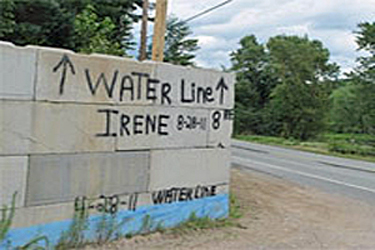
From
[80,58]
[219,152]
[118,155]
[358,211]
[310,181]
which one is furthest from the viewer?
[310,181]

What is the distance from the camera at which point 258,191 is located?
9750 millimetres

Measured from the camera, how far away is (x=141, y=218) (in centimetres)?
569

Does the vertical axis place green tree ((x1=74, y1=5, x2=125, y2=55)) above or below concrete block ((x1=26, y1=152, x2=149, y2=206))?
above

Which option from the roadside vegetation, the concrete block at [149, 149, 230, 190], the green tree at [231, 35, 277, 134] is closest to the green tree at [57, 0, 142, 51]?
the concrete block at [149, 149, 230, 190]

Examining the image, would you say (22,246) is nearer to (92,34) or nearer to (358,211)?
(358,211)

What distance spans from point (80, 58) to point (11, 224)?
1.80m

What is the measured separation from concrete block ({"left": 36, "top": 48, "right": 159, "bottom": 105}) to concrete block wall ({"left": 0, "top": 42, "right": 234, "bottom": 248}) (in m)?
0.01

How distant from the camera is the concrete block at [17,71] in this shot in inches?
175

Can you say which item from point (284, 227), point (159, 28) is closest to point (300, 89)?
point (159, 28)

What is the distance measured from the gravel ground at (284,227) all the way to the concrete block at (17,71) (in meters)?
1.78

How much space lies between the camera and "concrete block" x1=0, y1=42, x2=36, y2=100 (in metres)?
4.46

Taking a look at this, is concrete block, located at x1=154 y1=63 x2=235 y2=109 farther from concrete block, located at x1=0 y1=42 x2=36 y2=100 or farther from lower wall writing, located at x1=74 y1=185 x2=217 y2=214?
concrete block, located at x1=0 y1=42 x2=36 y2=100

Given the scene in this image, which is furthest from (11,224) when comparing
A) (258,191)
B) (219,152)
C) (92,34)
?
(92,34)

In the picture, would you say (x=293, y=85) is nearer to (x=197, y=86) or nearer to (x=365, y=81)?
(x=365, y=81)
